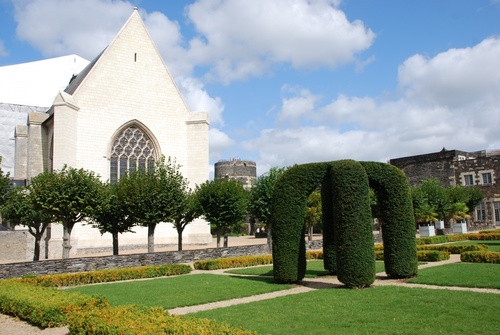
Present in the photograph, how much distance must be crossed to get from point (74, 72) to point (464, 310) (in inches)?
2252

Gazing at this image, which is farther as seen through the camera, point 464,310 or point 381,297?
point 381,297

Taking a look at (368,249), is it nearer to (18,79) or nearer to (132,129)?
(132,129)

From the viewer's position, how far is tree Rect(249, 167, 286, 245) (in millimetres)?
29725

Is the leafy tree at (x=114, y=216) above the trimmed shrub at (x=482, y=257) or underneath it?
above

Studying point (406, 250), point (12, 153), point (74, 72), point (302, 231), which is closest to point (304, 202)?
point (302, 231)

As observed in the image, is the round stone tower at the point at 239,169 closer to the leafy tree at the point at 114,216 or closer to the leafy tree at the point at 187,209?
the leafy tree at the point at 187,209

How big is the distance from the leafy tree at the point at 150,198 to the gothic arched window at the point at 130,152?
359 inches

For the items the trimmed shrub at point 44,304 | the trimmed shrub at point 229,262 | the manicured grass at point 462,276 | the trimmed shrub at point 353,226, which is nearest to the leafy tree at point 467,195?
the trimmed shrub at point 229,262

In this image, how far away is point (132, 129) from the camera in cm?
3331

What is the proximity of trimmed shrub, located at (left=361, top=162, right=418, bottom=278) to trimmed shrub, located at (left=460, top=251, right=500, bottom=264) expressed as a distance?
6090mm

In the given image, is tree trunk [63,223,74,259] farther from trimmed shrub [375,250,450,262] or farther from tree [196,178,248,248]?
trimmed shrub [375,250,450,262]

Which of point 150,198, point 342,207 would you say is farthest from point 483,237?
point 150,198

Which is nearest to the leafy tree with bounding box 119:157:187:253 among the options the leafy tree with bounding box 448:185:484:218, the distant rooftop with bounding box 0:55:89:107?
the leafy tree with bounding box 448:185:484:218

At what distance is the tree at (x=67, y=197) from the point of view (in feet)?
66.5
